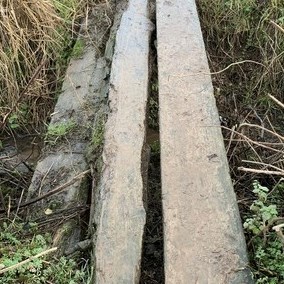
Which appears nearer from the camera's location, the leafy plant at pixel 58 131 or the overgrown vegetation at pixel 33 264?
the overgrown vegetation at pixel 33 264

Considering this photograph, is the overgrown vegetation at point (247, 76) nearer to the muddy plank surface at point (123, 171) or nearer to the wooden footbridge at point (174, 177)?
the wooden footbridge at point (174, 177)

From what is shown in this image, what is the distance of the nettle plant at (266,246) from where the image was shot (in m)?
2.08

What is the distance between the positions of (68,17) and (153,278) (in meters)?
2.41

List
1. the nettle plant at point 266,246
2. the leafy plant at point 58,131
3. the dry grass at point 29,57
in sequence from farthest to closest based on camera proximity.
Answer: the dry grass at point 29,57, the leafy plant at point 58,131, the nettle plant at point 266,246

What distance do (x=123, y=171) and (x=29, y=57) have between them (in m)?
1.61

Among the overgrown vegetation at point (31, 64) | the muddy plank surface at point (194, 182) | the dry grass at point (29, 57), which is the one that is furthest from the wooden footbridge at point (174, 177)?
the dry grass at point (29, 57)

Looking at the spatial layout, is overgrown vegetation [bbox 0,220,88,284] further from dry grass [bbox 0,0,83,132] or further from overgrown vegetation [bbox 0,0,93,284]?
dry grass [bbox 0,0,83,132]

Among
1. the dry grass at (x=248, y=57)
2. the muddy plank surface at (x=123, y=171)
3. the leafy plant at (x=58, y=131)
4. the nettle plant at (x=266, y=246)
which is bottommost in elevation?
the dry grass at (x=248, y=57)

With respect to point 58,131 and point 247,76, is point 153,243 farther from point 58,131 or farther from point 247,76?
point 247,76

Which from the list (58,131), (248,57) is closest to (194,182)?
(58,131)

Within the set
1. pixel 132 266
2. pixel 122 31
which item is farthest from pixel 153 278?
pixel 122 31

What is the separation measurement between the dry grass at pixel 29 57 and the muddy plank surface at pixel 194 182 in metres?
0.92

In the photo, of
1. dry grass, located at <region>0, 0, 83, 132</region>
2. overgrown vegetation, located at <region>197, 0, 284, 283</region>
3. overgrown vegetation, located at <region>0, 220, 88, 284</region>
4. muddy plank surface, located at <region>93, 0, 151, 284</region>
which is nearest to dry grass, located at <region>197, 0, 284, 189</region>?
overgrown vegetation, located at <region>197, 0, 284, 283</region>

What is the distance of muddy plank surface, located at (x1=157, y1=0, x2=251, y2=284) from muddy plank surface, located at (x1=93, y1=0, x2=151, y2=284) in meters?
0.12
